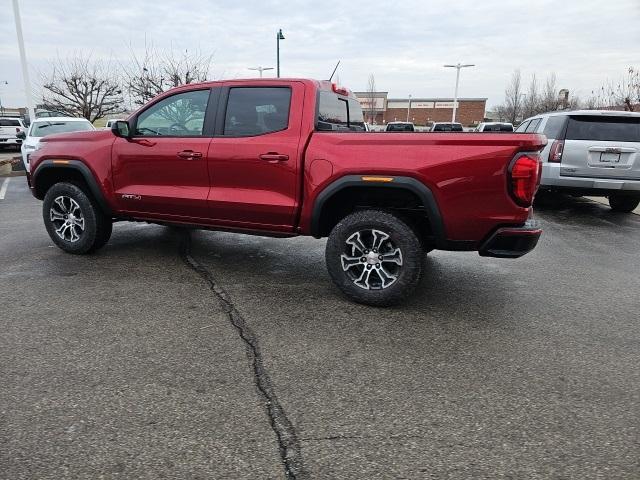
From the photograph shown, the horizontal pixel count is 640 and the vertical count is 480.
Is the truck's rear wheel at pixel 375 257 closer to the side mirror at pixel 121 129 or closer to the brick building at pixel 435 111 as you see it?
the side mirror at pixel 121 129

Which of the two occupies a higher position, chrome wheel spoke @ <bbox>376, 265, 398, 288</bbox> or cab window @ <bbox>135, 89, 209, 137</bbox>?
cab window @ <bbox>135, 89, 209, 137</bbox>

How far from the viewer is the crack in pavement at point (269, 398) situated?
227 cm

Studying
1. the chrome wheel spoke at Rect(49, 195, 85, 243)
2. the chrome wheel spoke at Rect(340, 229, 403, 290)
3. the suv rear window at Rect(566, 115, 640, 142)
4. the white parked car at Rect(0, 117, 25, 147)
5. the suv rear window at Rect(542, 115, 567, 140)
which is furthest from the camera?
the white parked car at Rect(0, 117, 25, 147)

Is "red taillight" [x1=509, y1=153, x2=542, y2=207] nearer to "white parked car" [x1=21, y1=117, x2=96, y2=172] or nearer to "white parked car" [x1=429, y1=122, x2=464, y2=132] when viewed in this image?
"white parked car" [x1=21, y1=117, x2=96, y2=172]

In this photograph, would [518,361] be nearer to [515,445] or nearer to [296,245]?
[515,445]

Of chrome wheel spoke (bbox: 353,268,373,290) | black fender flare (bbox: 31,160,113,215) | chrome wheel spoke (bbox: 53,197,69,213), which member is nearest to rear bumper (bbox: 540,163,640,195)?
chrome wheel spoke (bbox: 353,268,373,290)

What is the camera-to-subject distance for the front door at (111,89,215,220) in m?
4.82

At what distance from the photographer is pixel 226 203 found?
469 centimetres

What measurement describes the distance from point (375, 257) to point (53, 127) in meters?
11.5

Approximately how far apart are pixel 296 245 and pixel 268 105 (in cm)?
218

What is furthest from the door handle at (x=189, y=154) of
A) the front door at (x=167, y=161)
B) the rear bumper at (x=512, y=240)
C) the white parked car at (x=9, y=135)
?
the white parked car at (x=9, y=135)

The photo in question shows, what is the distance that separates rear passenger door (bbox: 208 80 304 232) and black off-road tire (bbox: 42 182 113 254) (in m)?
1.54

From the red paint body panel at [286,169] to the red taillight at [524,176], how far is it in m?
0.05

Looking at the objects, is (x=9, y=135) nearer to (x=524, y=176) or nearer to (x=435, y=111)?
(x=524, y=176)
